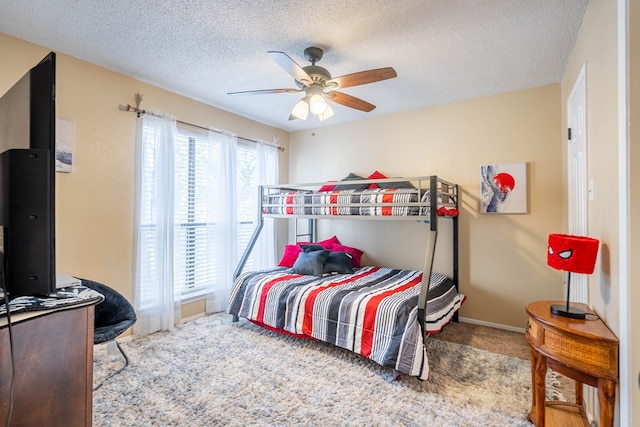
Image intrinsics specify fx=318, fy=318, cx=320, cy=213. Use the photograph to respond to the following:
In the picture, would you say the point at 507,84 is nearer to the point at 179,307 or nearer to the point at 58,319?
the point at 58,319

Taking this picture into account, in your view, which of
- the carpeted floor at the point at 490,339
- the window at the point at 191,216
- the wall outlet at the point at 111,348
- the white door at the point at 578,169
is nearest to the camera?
the white door at the point at 578,169

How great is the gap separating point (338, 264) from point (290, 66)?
212 centimetres

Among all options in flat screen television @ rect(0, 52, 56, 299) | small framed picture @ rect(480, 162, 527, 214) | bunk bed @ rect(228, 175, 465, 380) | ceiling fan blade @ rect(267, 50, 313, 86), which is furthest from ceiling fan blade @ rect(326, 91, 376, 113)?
flat screen television @ rect(0, 52, 56, 299)

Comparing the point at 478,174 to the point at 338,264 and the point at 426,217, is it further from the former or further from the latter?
the point at 338,264

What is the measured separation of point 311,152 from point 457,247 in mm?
2367

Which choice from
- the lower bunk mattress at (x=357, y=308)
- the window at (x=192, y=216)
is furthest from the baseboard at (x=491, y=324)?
the window at (x=192, y=216)

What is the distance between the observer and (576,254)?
1586 mm

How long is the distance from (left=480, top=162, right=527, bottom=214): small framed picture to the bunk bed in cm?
31

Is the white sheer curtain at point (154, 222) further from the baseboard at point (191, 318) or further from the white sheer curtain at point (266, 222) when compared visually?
the white sheer curtain at point (266, 222)

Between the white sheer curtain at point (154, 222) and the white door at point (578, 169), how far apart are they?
3.36 meters

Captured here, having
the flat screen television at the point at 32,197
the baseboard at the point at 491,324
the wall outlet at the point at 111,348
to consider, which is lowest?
the baseboard at the point at 491,324

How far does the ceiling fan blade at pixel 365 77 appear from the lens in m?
2.12

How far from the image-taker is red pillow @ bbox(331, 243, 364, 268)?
395 centimetres

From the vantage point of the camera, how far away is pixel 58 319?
95 cm
